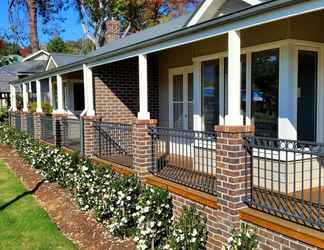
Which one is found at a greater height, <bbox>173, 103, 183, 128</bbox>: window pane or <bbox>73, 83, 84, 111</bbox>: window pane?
Answer: <bbox>73, 83, 84, 111</bbox>: window pane

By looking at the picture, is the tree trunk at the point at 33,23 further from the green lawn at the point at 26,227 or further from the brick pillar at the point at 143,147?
the brick pillar at the point at 143,147

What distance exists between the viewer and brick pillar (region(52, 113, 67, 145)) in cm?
1188

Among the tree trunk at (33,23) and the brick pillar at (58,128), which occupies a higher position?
the tree trunk at (33,23)

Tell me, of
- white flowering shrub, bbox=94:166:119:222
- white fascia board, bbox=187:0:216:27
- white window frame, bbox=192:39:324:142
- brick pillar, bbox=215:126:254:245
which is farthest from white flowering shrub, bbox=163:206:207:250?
white fascia board, bbox=187:0:216:27

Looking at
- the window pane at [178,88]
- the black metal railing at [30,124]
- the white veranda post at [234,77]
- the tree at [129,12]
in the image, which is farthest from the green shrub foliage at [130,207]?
the tree at [129,12]

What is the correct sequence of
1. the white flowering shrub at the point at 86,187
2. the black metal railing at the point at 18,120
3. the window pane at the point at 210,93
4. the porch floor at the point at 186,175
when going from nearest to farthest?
the porch floor at the point at 186,175
the white flowering shrub at the point at 86,187
the window pane at the point at 210,93
the black metal railing at the point at 18,120

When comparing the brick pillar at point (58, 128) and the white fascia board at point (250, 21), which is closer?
the white fascia board at point (250, 21)

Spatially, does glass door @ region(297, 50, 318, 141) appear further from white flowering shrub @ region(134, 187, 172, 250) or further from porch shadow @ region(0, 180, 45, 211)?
porch shadow @ region(0, 180, 45, 211)

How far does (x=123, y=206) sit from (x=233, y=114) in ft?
9.06

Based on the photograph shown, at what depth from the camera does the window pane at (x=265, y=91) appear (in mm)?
6281

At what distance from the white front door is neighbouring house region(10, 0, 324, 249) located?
29 mm

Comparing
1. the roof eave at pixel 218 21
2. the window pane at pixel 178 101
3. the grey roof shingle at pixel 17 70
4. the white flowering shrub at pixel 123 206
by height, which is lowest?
the white flowering shrub at pixel 123 206

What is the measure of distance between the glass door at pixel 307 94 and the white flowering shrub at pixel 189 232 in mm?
2395

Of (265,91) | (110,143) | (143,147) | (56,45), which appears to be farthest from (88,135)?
(56,45)
